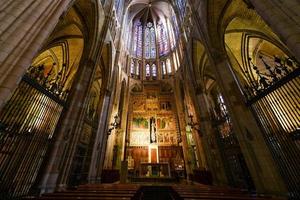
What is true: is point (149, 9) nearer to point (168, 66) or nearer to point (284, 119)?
point (168, 66)

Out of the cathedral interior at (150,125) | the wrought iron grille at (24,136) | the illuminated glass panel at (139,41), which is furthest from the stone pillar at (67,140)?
the illuminated glass panel at (139,41)

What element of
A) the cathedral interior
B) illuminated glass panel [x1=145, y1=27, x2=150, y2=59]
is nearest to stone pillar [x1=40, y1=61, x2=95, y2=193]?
the cathedral interior

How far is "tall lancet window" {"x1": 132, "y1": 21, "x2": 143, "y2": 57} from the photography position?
24633 millimetres

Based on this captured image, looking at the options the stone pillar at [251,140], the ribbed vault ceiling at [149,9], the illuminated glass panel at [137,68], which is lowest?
the stone pillar at [251,140]

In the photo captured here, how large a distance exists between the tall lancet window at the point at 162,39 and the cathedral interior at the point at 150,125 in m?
7.90

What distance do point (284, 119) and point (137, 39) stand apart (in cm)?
2534

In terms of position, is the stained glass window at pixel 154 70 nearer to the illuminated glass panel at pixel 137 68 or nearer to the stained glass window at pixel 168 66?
the stained glass window at pixel 168 66

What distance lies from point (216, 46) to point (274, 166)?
21.8ft

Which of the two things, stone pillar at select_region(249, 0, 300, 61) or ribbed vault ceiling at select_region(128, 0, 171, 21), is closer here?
stone pillar at select_region(249, 0, 300, 61)

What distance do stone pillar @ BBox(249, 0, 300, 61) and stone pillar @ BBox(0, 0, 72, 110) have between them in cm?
666

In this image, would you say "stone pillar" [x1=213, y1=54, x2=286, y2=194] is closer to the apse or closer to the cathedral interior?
the cathedral interior

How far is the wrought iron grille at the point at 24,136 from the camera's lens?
468 cm

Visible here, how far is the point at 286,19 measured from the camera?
367cm

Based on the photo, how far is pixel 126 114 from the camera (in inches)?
742
